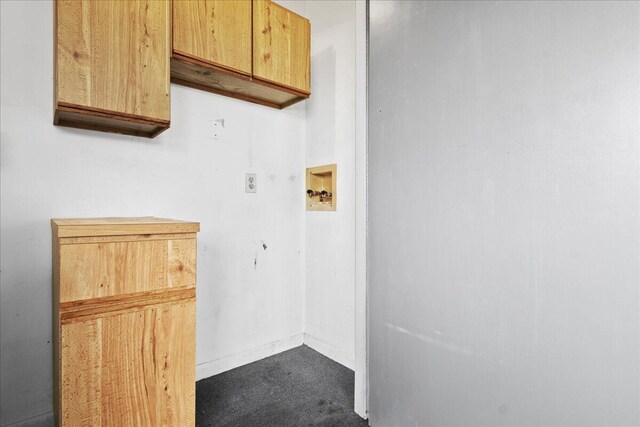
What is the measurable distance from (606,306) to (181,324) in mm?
1265

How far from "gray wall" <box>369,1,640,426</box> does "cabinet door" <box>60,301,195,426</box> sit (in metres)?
0.74

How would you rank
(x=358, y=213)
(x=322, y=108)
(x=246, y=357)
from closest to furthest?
1. (x=358, y=213)
2. (x=246, y=357)
3. (x=322, y=108)

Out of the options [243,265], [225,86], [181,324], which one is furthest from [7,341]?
[225,86]

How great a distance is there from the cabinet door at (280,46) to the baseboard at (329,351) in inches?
59.4

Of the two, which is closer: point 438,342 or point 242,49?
point 438,342

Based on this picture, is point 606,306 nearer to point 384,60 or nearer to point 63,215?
point 384,60

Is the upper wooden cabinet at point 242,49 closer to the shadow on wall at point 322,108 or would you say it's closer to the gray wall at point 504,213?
the shadow on wall at point 322,108

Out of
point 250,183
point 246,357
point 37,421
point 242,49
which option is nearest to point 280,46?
point 242,49

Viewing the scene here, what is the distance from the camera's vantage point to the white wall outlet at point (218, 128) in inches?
74.1

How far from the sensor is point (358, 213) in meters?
1.50

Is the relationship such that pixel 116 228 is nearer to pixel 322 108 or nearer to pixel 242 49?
pixel 242 49

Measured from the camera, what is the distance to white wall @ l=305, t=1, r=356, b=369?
1999 millimetres

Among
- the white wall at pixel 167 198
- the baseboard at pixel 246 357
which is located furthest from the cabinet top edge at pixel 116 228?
the baseboard at pixel 246 357

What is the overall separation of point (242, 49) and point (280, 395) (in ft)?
5.50
